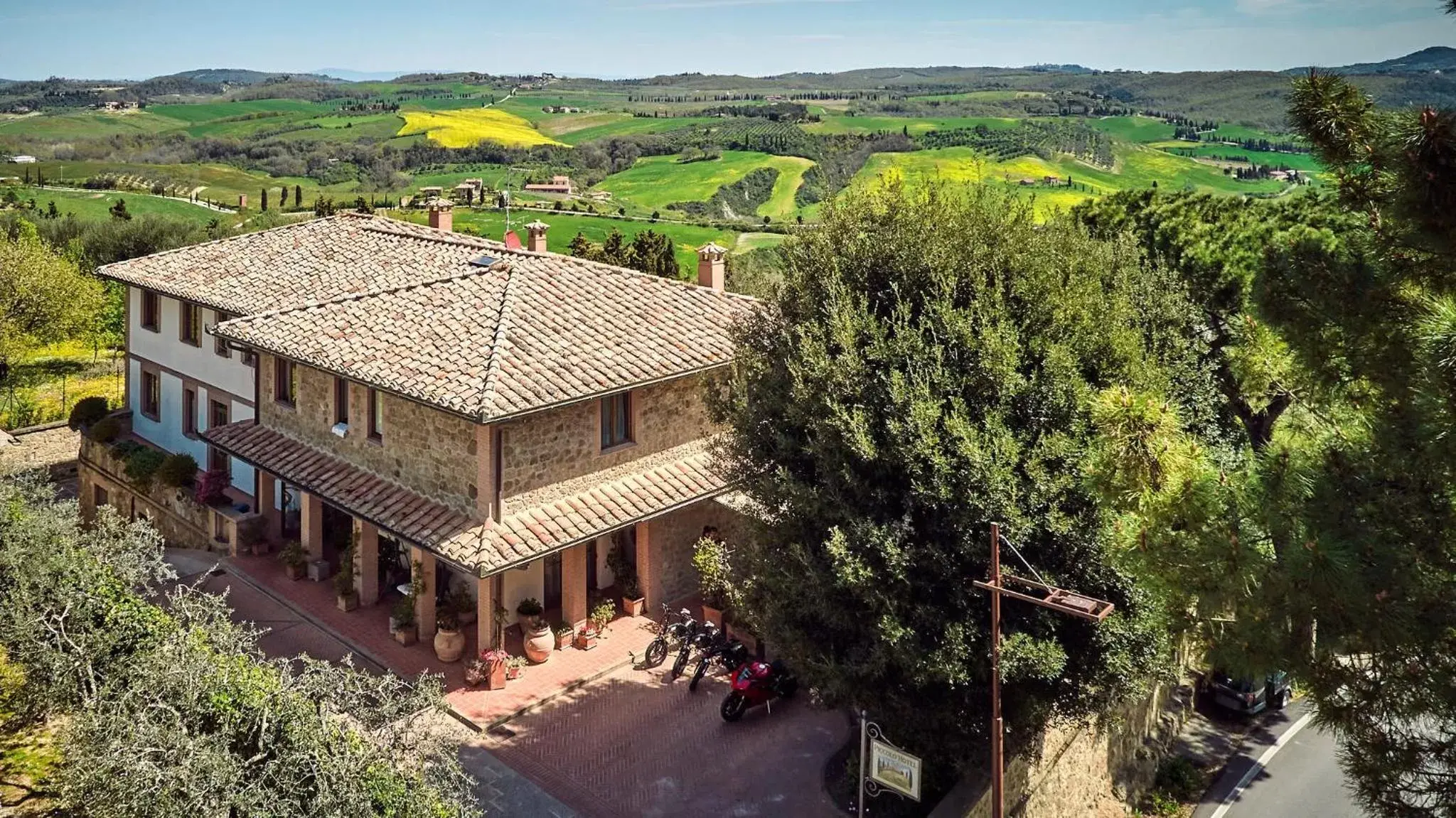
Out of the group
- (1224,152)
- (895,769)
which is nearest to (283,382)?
(895,769)

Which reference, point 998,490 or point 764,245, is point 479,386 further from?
point 764,245

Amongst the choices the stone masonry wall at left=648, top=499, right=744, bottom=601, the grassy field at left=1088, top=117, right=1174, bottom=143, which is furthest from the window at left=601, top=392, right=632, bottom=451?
the grassy field at left=1088, top=117, right=1174, bottom=143

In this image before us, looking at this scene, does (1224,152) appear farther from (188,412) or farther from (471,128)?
(471,128)

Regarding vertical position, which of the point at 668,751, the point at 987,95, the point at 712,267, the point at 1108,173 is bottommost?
the point at 668,751

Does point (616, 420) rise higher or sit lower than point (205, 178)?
lower

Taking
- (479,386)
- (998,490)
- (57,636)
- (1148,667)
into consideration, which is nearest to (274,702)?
(57,636)

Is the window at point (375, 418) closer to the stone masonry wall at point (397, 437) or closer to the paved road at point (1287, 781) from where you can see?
the stone masonry wall at point (397, 437)
